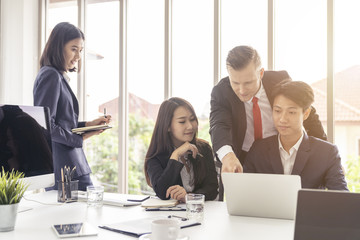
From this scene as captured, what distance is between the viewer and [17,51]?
354 centimetres

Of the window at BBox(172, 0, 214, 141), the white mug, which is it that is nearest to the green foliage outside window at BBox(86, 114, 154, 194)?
the window at BBox(172, 0, 214, 141)

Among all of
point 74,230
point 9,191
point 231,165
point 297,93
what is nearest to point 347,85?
point 297,93

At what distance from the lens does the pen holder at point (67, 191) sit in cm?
182

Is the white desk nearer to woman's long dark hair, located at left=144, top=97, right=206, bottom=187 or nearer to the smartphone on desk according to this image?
the smartphone on desk

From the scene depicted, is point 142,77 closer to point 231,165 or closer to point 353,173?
point 231,165

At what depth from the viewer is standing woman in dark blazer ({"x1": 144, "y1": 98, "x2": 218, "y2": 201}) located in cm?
208

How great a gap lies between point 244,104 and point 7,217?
157 cm

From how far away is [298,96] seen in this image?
225 centimetres

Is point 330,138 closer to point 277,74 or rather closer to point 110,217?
point 277,74

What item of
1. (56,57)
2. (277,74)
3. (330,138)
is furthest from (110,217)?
(330,138)

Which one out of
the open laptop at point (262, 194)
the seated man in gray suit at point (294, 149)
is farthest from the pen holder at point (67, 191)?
the seated man in gray suit at point (294, 149)

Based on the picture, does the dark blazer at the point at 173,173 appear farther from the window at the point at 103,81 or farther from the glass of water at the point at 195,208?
the window at the point at 103,81

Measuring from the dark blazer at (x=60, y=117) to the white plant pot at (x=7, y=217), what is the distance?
36.8 inches

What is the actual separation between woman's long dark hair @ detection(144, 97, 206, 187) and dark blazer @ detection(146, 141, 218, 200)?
0.03 metres
